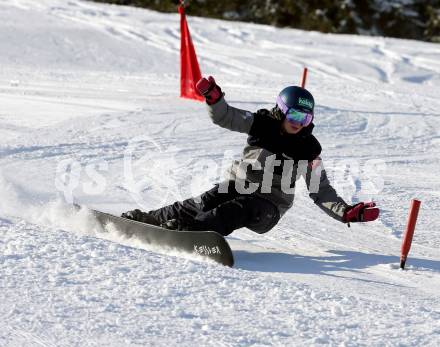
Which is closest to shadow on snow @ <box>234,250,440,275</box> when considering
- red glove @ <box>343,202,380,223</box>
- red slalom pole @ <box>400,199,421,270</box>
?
red slalom pole @ <box>400,199,421,270</box>

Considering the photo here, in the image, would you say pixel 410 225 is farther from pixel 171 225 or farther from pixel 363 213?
pixel 171 225

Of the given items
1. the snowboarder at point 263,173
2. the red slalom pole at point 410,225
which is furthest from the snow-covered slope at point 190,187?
the snowboarder at point 263,173

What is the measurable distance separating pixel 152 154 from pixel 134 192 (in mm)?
1671

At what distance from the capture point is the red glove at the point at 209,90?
5.16 m

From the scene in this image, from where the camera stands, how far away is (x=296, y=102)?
17.4 feet

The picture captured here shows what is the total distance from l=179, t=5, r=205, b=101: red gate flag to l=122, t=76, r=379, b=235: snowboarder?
6.74 metres

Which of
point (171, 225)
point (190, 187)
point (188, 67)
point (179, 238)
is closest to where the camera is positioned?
point (179, 238)

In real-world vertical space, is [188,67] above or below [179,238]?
above

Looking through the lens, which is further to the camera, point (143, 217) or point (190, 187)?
point (190, 187)

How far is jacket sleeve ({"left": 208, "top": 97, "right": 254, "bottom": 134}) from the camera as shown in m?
5.26

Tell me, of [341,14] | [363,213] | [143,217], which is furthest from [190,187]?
[341,14]

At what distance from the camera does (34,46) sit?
16.6 meters

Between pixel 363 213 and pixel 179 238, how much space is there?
1230mm

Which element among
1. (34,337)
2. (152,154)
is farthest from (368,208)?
(152,154)
